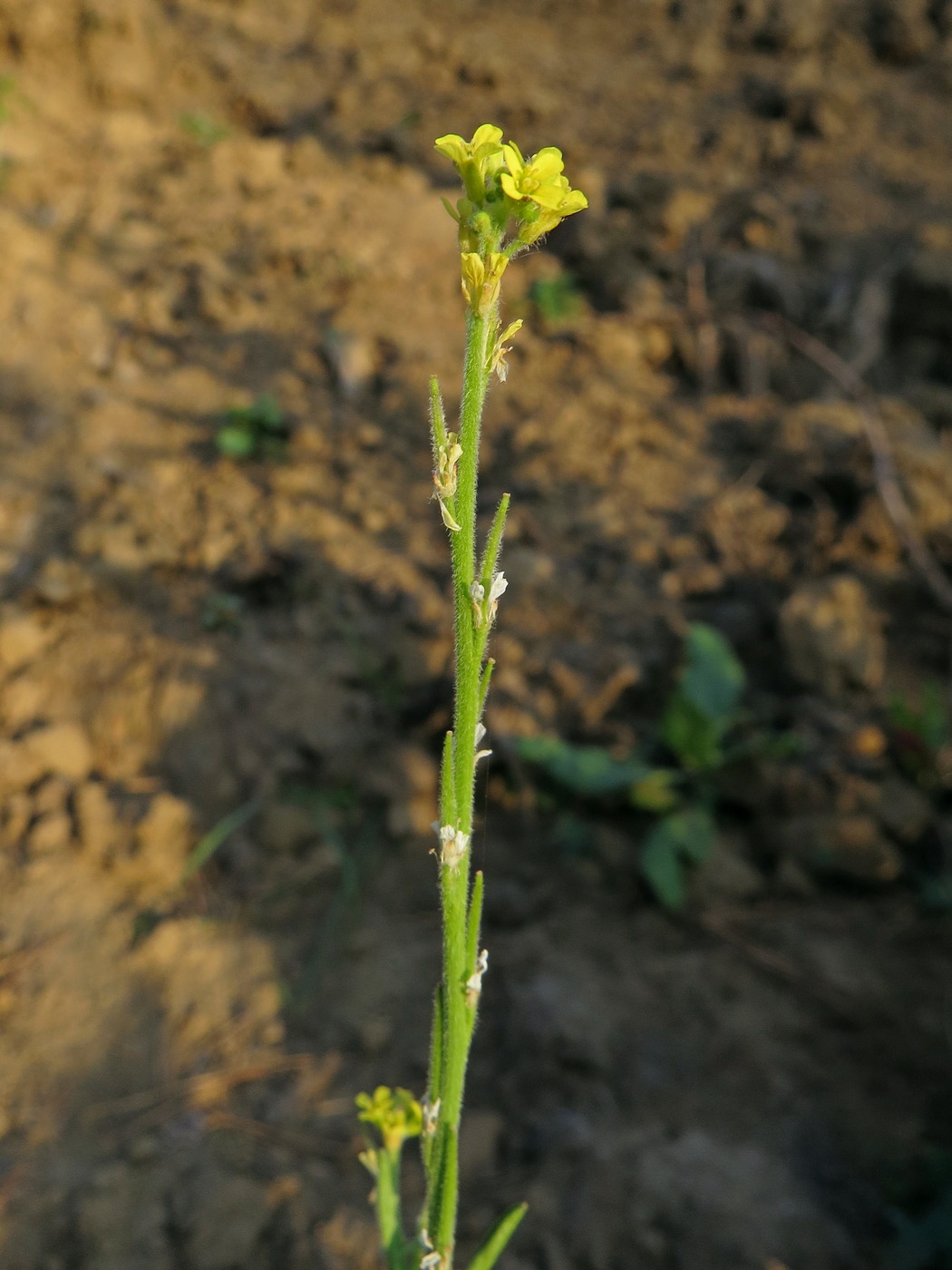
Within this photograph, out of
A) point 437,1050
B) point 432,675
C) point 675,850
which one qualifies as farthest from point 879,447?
point 437,1050

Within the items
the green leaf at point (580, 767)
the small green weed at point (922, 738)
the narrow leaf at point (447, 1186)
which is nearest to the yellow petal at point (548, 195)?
the narrow leaf at point (447, 1186)

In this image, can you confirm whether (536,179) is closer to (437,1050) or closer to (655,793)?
(437,1050)

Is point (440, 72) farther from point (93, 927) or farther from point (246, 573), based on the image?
point (93, 927)

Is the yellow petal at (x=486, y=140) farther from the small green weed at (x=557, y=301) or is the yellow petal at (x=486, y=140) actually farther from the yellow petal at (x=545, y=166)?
the small green weed at (x=557, y=301)

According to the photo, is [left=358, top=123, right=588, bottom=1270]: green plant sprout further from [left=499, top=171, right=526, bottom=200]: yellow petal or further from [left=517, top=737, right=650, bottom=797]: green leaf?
[left=517, top=737, right=650, bottom=797]: green leaf

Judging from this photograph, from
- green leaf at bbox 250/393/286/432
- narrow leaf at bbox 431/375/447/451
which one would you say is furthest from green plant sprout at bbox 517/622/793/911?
narrow leaf at bbox 431/375/447/451

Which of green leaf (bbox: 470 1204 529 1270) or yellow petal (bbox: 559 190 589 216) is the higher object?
yellow petal (bbox: 559 190 589 216)
